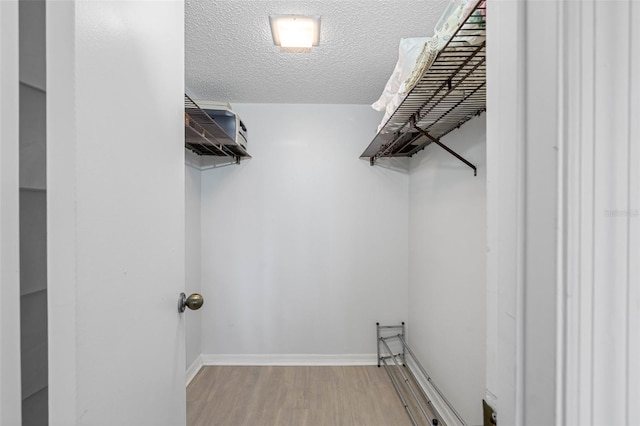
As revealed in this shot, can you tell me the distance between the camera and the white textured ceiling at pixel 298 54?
1.31 meters

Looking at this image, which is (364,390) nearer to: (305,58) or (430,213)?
(430,213)

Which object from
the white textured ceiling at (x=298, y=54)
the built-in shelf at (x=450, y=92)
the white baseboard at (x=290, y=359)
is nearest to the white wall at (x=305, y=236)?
the white baseboard at (x=290, y=359)

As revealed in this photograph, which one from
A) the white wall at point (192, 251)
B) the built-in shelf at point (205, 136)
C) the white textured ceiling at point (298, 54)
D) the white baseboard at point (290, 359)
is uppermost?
the white textured ceiling at point (298, 54)

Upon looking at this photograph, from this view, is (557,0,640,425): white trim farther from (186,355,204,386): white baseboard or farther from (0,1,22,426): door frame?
(186,355,204,386): white baseboard

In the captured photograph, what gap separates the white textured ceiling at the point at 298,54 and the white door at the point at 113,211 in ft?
2.07

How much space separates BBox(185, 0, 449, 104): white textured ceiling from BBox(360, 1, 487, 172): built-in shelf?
42 centimetres

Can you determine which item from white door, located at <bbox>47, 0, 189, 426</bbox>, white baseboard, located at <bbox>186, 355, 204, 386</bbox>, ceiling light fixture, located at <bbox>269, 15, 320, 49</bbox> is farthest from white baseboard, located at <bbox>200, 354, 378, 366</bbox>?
ceiling light fixture, located at <bbox>269, 15, 320, 49</bbox>

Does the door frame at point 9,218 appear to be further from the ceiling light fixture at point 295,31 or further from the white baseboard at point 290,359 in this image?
the white baseboard at point 290,359

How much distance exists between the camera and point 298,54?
1.68 metres

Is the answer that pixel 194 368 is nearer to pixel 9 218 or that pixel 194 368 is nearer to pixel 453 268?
pixel 453 268

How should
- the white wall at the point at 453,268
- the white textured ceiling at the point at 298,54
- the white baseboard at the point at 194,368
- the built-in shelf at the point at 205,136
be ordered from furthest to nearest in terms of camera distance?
the white baseboard at the point at 194,368 → the built-in shelf at the point at 205,136 → the white wall at the point at 453,268 → the white textured ceiling at the point at 298,54

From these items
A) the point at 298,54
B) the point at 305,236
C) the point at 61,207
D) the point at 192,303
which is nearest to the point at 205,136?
the point at 298,54

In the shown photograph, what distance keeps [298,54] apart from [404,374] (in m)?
2.35

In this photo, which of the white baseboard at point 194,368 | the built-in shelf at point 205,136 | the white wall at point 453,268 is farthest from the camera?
the white baseboard at point 194,368
